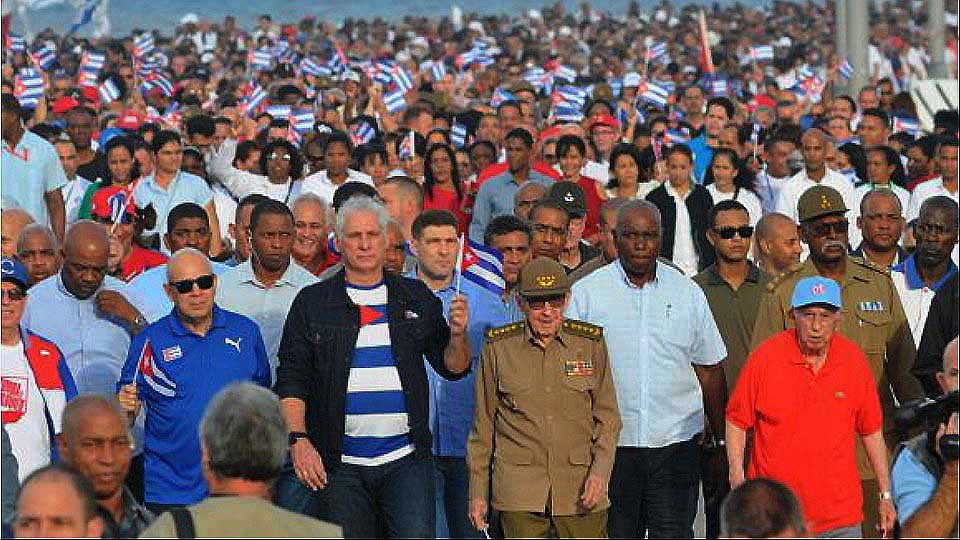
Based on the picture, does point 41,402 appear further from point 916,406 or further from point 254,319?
point 916,406

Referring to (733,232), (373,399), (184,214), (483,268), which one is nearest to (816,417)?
(373,399)

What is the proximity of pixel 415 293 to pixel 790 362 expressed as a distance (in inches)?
63.9

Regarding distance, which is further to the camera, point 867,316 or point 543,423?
point 867,316

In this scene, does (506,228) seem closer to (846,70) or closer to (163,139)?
(163,139)

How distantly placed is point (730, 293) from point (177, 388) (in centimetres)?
317

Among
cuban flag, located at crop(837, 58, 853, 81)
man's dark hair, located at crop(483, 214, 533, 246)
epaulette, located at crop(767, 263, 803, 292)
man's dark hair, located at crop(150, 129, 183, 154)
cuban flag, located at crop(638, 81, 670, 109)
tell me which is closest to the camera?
epaulette, located at crop(767, 263, 803, 292)

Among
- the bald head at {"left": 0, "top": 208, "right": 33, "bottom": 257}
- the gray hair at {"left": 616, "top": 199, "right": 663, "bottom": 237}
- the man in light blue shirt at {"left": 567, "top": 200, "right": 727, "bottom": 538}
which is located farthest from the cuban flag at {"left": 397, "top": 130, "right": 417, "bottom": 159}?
the man in light blue shirt at {"left": 567, "top": 200, "right": 727, "bottom": 538}

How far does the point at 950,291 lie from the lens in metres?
10.4

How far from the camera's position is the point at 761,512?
6980mm

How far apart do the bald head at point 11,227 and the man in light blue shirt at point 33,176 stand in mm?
2670

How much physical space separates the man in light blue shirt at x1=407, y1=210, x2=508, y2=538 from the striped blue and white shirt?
2.78 feet

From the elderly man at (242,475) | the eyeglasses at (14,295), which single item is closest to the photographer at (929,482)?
the elderly man at (242,475)

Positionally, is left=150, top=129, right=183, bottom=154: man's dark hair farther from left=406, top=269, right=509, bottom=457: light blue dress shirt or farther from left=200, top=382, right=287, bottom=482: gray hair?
left=200, top=382, right=287, bottom=482: gray hair

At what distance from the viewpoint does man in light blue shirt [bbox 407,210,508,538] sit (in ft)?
35.4
